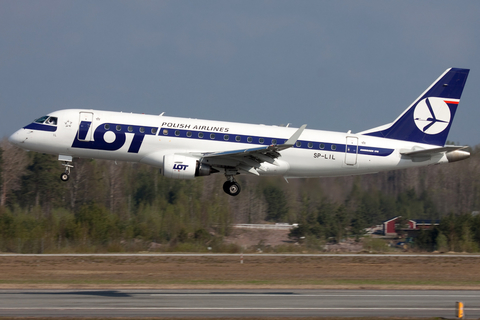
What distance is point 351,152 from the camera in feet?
104

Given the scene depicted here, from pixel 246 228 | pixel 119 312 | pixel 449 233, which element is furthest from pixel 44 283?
pixel 449 233

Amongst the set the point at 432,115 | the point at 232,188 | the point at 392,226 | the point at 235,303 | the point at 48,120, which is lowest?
the point at 235,303

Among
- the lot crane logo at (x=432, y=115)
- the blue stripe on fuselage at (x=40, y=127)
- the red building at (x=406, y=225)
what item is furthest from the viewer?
the red building at (x=406, y=225)

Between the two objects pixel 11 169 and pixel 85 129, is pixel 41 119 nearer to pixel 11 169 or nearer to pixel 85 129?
pixel 85 129

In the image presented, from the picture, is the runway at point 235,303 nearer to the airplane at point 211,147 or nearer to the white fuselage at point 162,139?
the airplane at point 211,147

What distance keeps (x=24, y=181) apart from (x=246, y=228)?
30.6 m

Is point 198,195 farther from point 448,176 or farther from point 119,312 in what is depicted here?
point 119,312

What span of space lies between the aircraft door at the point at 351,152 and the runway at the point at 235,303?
816 cm

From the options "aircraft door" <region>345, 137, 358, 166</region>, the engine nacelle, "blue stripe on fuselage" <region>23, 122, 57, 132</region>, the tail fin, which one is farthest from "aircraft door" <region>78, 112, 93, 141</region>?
the tail fin

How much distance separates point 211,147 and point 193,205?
3568 cm

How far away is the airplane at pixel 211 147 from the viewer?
29641 mm

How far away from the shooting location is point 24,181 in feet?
230

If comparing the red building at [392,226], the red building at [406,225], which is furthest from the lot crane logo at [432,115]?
the red building at [392,226]

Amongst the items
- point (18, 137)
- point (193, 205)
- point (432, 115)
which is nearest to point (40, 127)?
point (18, 137)
